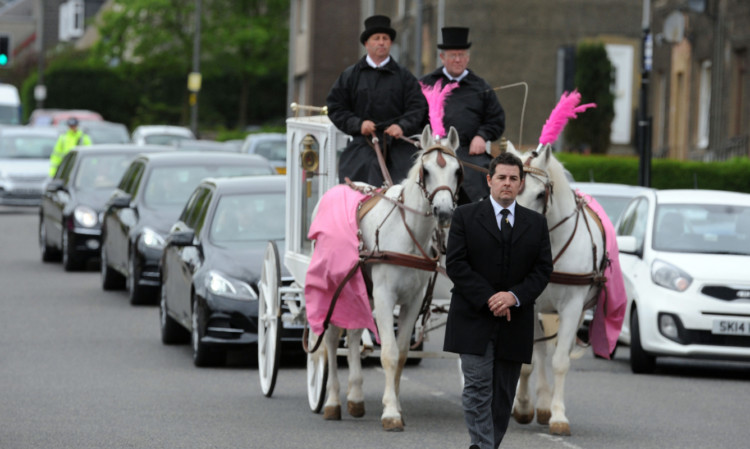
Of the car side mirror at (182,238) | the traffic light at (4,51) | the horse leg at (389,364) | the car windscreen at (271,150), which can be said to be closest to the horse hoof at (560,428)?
the horse leg at (389,364)

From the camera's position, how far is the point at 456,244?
8258 mm

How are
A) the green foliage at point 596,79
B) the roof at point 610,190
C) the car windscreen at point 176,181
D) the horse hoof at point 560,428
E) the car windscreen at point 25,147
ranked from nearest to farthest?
the horse hoof at point 560,428, the roof at point 610,190, the car windscreen at point 176,181, the car windscreen at point 25,147, the green foliage at point 596,79

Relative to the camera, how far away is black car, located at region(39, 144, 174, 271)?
22766 mm

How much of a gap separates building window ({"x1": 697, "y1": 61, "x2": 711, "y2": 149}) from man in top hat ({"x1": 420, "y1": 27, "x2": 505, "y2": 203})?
27.2 metres

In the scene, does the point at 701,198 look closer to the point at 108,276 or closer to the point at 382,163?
the point at 382,163

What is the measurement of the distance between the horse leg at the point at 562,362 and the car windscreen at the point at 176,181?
9408mm

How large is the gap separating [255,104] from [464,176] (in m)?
66.4

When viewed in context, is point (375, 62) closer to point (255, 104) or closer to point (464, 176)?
point (464, 176)

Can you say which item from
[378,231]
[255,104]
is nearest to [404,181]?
[378,231]

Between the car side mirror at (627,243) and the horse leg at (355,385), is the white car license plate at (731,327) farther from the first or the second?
the horse leg at (355,385)

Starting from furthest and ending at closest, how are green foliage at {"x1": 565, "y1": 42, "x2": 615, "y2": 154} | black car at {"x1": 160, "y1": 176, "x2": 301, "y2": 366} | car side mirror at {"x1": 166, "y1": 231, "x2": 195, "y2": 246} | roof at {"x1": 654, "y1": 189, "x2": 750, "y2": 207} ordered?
1. green foliage at {"x1": 565, "y1": 42, "x2": 615, "y2": 154}
2. roof at {"x1": 654, "y1": 189, "x2": 750, "y2": 207}
3. car side mirror at {"x1": 166, "y1": 231, "x2": 195, "y2": 246}
4. black car at {"x1": 160, "y1": 176, "x2": 301, "y2": 366}

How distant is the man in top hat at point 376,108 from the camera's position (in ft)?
37.3

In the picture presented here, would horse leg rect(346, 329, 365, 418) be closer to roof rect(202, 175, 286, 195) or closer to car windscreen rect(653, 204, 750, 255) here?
car windscreen rect(653, 204, 750, 255)

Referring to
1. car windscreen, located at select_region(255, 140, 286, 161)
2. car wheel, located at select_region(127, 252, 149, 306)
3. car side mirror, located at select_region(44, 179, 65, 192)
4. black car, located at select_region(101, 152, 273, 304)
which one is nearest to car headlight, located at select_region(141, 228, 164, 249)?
black car, located at select_region(101, 152, 273, 304)
